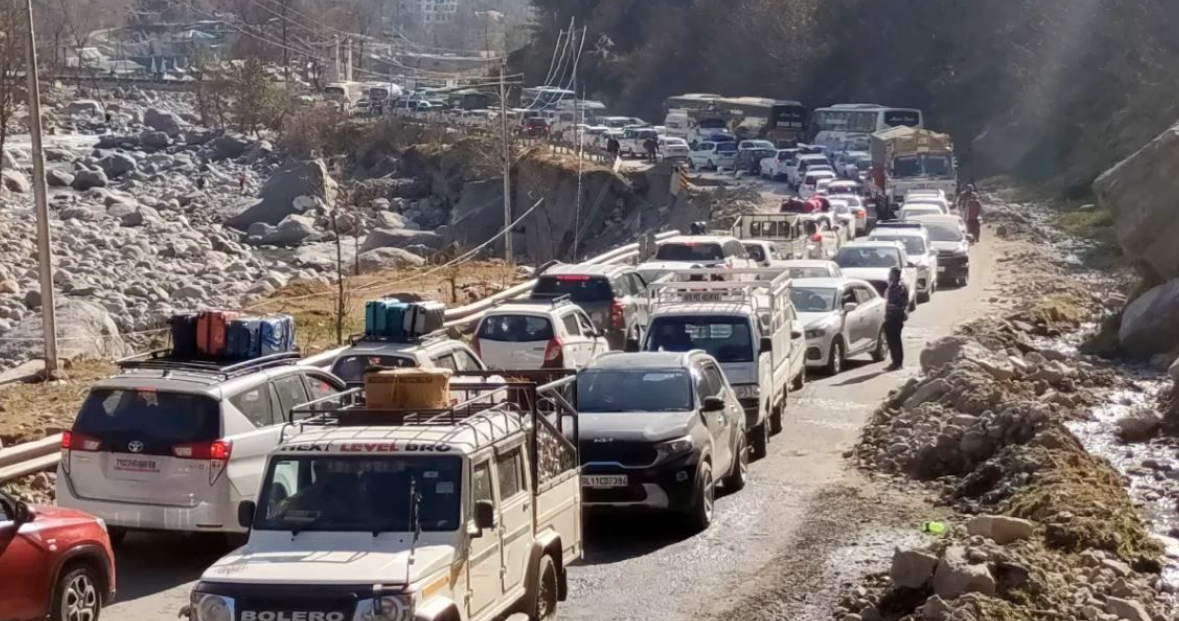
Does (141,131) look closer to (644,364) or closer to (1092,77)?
(1092,77)

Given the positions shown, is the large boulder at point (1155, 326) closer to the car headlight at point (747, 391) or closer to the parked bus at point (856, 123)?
the car headlight at point (747, 391)

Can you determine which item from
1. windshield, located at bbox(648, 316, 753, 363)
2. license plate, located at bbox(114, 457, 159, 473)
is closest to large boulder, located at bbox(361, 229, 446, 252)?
windshield, located at bbox(648, 316, 753, 363)

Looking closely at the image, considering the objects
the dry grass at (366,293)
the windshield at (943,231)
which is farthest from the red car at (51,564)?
the windshield at (943,231)

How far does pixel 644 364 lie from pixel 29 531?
22.2 ft

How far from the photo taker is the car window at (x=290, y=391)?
530 inches

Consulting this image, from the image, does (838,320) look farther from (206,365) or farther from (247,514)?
(247,514)

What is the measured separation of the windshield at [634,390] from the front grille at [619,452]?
80 centimetres

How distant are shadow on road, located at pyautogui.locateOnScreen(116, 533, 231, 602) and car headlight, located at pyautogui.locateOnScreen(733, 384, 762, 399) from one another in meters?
6.37

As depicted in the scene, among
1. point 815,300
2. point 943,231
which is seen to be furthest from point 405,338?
point 943,231

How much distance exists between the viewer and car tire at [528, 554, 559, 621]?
1037cm

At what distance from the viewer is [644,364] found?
15547mm

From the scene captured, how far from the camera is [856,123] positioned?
239ft

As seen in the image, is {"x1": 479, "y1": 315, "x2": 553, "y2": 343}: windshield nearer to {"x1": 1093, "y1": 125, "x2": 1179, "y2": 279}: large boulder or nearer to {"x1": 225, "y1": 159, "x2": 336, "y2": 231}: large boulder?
{"x1": 1093, "y1": 125, "x2": 1179, "y2": 279}: large boulder

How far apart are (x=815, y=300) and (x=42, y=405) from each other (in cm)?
1165
